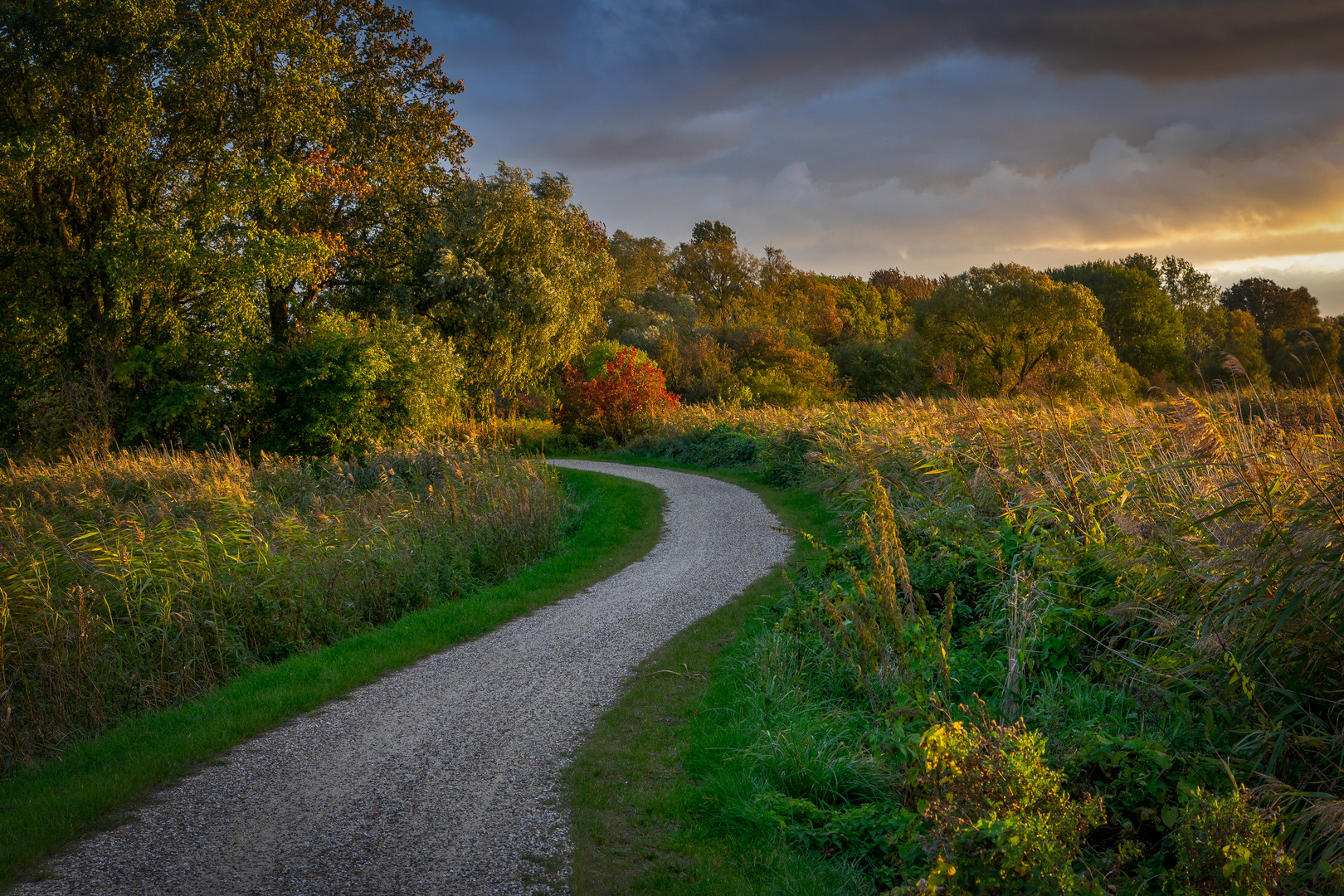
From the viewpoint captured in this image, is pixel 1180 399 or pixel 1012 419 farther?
pixel 1012 419

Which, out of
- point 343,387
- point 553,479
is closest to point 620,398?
point 343,387

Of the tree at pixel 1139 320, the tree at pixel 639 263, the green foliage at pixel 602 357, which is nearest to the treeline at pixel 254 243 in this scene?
the green foliage at pixel 602 357

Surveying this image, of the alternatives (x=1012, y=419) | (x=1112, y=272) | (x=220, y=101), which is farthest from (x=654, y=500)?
(x=1112, y=272)

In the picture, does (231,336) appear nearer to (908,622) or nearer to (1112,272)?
(908,622)

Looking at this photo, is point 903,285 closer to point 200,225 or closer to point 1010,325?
point 1010,325

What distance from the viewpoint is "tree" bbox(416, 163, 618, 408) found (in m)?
24.2

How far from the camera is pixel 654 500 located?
51.2ft

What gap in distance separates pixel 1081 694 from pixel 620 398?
2366 cm

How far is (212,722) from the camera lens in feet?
18.0

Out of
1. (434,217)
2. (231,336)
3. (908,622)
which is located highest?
(434,217)

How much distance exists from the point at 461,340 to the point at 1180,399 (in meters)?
22.1

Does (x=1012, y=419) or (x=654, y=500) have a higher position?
(x=1012, y=419)

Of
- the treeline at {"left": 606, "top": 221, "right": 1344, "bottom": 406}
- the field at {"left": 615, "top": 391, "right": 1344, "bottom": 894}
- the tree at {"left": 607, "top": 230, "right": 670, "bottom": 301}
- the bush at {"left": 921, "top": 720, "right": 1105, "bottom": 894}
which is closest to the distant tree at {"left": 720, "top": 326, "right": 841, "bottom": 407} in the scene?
the treeline at {"left": 606, "top": 221, "right": 1344, "bottom": 406}

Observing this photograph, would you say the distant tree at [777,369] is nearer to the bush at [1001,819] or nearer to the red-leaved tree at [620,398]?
the red-leaved tree at [620,398]
